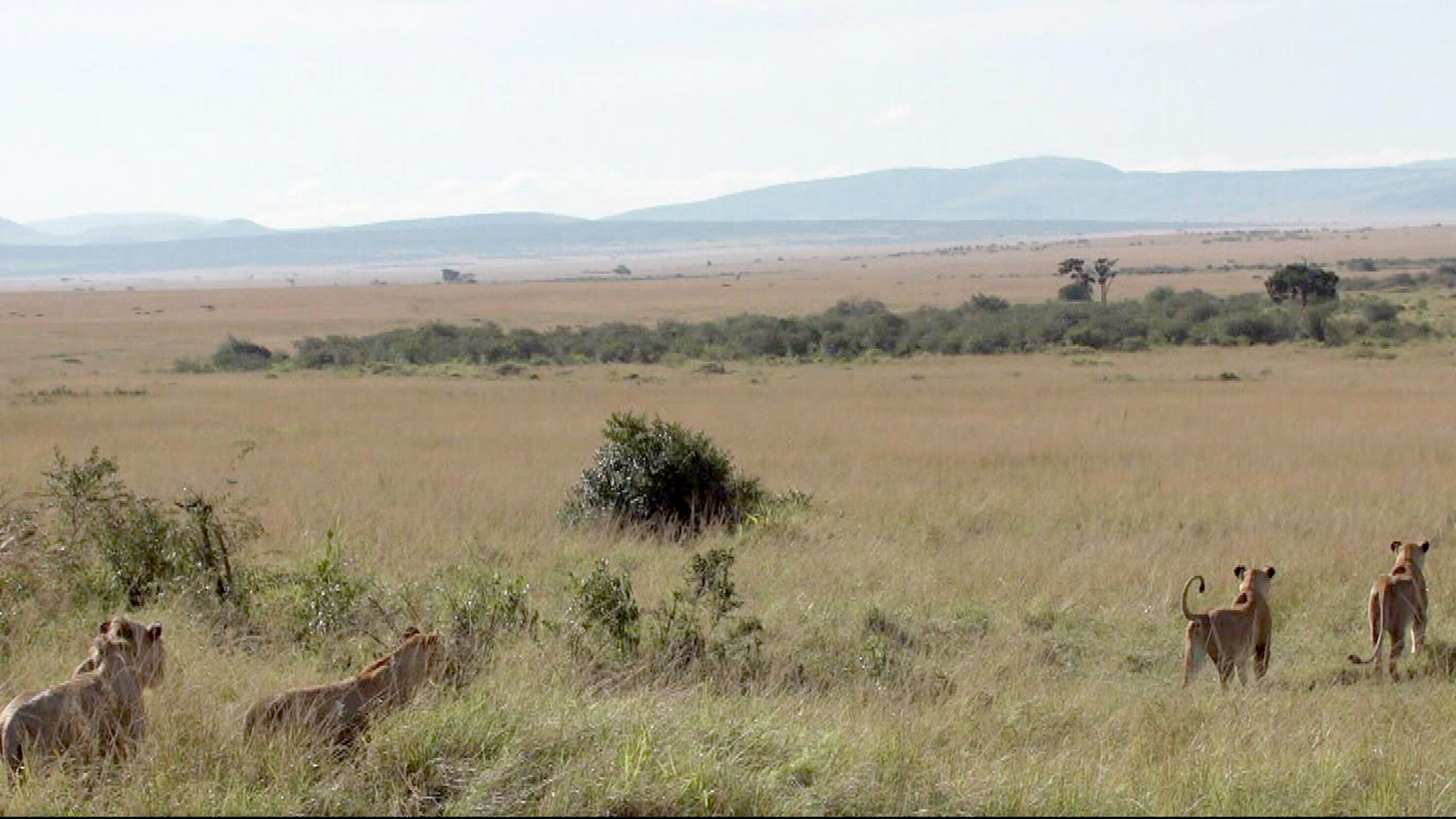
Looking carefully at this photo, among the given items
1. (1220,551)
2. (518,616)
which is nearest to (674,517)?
(1220,551)

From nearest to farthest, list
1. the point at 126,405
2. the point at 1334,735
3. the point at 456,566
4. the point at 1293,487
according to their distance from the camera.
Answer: the point at 1334,735
the point at 456,566
the point at 1293,487
the point at 126,405

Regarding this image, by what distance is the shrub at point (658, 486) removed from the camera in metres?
15.0

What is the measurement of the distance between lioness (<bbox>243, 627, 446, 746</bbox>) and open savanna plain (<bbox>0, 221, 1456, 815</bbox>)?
136 mm

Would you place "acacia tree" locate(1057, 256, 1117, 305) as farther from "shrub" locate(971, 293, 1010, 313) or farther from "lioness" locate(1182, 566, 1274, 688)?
"lioness" locate(1182, 566, 1274, 688)

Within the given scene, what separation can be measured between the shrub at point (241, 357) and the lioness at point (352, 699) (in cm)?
4211

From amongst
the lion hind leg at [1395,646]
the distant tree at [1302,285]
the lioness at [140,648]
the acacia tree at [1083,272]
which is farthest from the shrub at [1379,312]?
the lioness at [140,648]

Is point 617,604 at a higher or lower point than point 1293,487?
higher

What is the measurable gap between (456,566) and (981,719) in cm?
530

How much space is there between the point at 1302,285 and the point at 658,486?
150 ft

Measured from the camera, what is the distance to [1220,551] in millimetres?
12703

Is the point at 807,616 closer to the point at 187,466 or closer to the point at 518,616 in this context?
the point at 518,616

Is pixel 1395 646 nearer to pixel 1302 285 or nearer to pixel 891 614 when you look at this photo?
pixel 891 614

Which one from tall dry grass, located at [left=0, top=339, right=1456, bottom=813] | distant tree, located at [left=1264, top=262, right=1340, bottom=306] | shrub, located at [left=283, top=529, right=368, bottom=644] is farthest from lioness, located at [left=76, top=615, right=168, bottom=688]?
distant tree, located at [left=1264, top=262, right=1340, bottom=306]

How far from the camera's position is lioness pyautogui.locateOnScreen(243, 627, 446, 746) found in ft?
19.8
